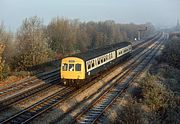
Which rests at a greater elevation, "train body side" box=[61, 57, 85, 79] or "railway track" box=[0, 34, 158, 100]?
"train body side" box=[61, 57, 85, 79]

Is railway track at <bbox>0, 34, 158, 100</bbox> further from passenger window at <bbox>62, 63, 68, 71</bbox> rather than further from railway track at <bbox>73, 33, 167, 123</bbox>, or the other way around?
railway track at <bbox>73, 33, 167, 123</bbox>

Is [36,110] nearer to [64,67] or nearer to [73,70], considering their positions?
[73,70]

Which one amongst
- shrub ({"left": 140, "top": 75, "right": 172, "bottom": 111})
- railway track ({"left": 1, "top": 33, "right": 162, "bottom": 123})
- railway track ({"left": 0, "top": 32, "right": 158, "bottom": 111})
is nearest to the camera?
railway track ({"left": 1, "top": 33, "right": 162, "bottom": 123})

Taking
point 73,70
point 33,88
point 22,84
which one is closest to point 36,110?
point 73,70

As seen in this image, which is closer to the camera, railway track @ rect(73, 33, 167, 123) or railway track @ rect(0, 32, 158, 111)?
railway track @ rect(73, 33, 167, 123)

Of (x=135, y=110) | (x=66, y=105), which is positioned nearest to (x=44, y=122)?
(x=66, y=105)

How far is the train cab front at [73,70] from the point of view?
2234 cm

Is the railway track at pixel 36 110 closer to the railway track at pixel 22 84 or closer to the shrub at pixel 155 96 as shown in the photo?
the railway track at pixel 22 84

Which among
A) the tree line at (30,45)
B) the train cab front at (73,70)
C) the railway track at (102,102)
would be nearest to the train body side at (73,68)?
the train cab front at (73,70)

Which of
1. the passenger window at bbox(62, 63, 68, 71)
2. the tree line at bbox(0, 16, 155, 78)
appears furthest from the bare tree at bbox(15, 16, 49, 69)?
the passenger window at bbox(62, 63, 68, 71)

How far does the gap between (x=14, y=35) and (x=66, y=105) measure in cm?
1911

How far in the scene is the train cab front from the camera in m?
22.3

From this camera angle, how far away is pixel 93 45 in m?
66.2

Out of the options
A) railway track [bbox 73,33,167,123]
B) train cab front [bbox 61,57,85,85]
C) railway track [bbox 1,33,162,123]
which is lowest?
railway track [bbox 73,33,167,123]
